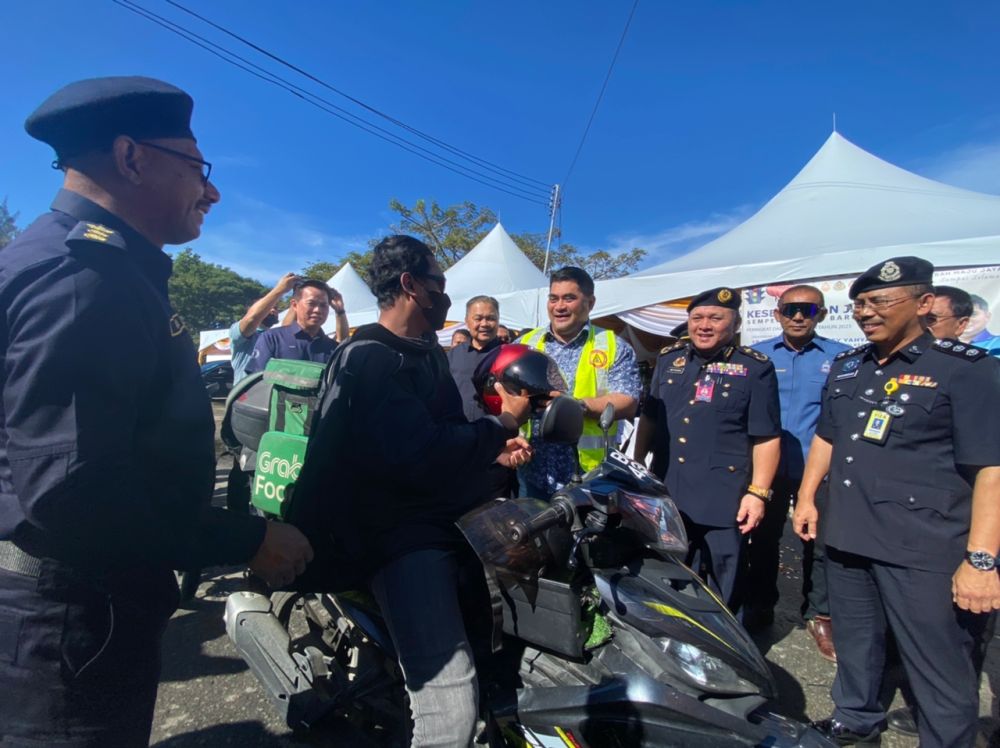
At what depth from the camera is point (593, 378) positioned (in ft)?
8.77

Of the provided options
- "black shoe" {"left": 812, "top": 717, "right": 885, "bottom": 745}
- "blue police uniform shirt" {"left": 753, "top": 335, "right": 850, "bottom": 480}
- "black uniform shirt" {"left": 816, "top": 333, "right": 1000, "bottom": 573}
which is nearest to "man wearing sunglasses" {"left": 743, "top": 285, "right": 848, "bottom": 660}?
"blue police uniform shirt" {"left": 753, "top": 335, "right": 850, "bottom": 480}

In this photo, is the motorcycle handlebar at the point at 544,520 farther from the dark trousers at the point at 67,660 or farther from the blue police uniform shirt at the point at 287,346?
the blue police uniform shirt at the point at 287,346

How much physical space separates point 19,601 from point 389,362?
0.94 metres

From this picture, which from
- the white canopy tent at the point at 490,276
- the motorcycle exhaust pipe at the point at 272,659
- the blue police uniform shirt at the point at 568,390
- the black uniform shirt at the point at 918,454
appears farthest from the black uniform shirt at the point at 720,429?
the white canopy tent at the point at 490,276

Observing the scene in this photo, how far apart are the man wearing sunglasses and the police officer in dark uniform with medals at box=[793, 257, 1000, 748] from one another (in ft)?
3.50

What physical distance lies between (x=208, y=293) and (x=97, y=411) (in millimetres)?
59155

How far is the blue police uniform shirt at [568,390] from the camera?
2.57 meters

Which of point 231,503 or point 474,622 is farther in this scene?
point 231,503

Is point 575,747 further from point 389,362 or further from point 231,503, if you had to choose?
point 231,503

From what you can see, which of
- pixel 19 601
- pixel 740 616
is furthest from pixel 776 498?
pixel 19 601

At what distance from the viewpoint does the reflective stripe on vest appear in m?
2.55

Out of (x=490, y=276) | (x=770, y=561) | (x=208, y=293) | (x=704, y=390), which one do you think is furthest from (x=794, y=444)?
(x=208, y=293)

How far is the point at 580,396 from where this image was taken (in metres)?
2.69

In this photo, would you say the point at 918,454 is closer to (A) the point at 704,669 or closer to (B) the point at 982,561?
(B) the point at 982,561
